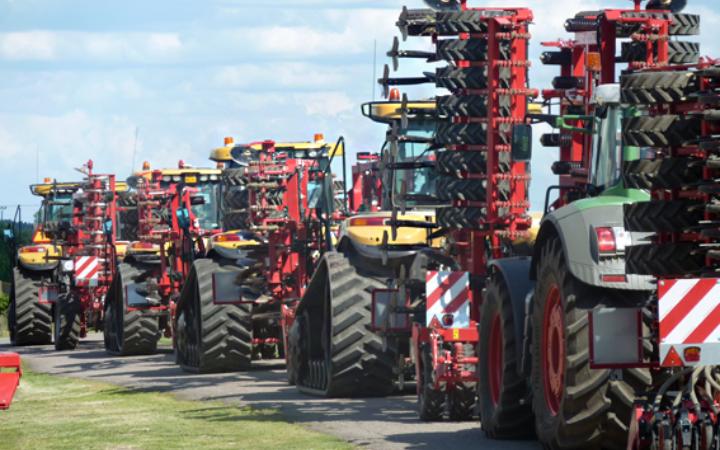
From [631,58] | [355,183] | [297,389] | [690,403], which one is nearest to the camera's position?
[690,403]

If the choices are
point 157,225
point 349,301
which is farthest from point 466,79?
point 157,225

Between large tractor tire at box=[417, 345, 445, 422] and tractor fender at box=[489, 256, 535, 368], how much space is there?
1.63 metres

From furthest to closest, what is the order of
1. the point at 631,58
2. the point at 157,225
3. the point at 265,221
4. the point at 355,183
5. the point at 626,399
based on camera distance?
the point at 157,225 < the point at 355,183 < the point at 265,221 < the point at 631,58 < the point at 626,399

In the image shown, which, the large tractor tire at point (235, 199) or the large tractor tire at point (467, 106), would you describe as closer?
the large tractor tire at point (467, 106)

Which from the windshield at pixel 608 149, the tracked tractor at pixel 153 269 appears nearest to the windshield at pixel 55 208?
the tracked tractor at pixel 153 269

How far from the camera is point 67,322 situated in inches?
1165

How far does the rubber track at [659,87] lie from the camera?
934cm

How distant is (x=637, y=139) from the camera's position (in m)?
9.37

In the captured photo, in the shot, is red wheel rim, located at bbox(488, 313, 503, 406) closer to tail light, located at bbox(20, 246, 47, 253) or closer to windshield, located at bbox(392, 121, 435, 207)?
windshield, located at bbox(392, 121, 435, 207)

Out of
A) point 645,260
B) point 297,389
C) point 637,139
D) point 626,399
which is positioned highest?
point 637,139

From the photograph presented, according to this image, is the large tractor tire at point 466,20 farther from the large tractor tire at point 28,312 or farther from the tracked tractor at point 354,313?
the large tractor tire at point 28,312

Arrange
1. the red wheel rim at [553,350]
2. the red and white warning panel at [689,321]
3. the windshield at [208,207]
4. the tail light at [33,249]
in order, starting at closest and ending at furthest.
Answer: the red and white warning panel at [689,321] < the red wheel rim at [553,350] < the windshield at [208,207] < the tail light at [33,249]

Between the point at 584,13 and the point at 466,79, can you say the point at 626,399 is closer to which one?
the point at 466,79

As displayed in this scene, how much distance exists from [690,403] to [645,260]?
0.84 meters
